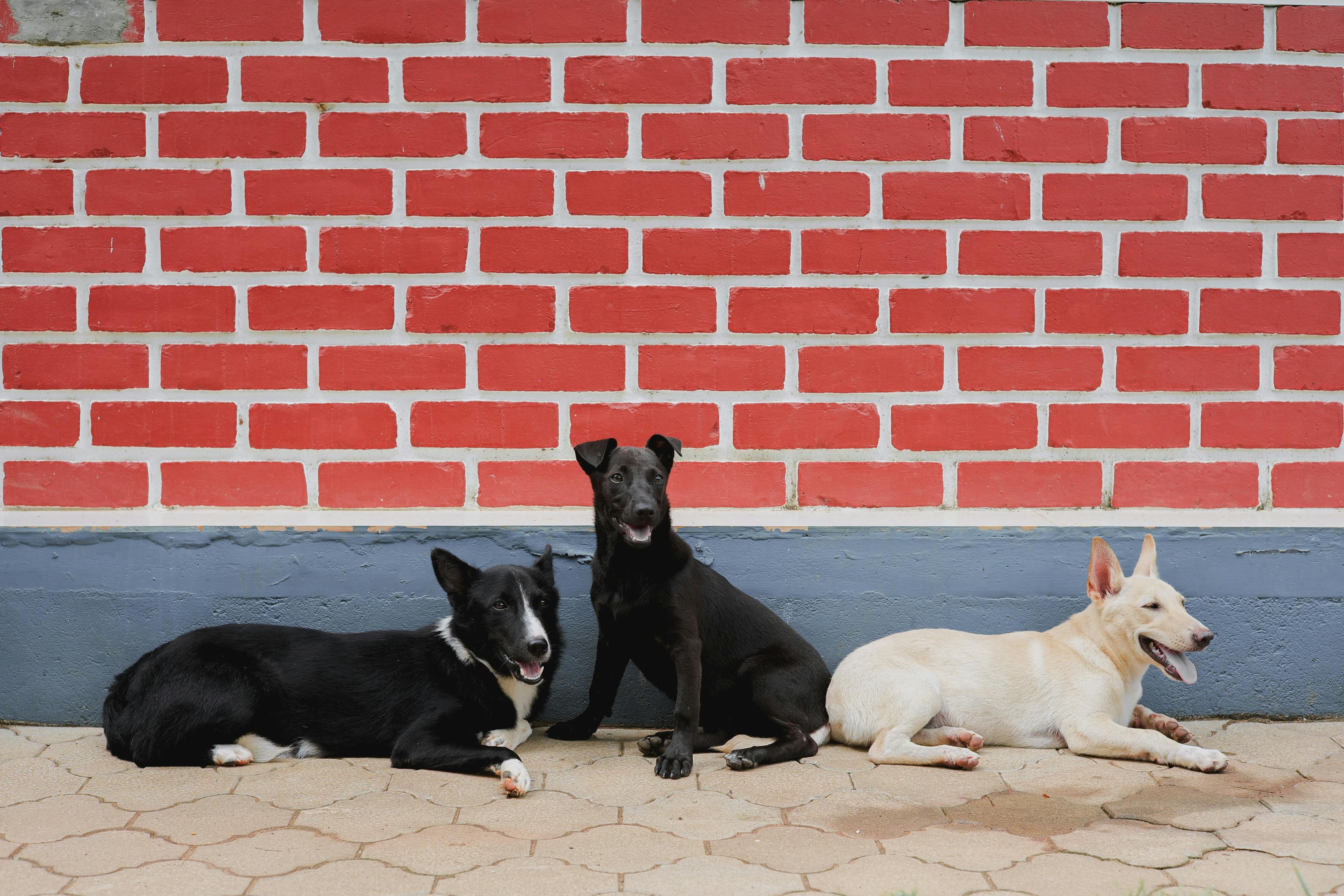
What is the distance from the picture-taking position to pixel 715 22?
4141mm

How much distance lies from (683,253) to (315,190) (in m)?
1.45

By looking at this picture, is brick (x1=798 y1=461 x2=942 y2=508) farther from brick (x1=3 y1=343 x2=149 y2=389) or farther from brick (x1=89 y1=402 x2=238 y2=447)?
brick (x1=3 y1=343 x2=149 y2=389)

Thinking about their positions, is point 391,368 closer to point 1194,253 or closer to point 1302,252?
point 1194,253

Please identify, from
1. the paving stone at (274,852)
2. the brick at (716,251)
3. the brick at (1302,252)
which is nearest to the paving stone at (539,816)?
the paving stone at (274,852)

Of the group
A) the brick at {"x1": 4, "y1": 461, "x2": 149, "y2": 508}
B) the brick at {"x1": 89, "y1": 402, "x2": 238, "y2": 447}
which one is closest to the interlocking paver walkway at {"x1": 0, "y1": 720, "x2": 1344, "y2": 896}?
the brick at {"x1": 4, "y1": 461, "x2": 149, "y2": 508}

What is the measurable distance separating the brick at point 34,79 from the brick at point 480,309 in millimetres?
1536

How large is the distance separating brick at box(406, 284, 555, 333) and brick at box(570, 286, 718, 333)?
0.12 metres

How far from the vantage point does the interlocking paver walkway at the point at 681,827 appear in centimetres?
257

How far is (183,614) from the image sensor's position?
411cm

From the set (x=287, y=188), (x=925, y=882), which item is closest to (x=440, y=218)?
(x=287, y=188)

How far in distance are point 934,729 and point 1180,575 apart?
1.23 metres

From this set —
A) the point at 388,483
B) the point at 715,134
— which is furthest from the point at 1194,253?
the point at 388,483

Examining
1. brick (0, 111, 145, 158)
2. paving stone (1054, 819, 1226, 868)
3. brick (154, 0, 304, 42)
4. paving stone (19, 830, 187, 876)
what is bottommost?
paving stone (19, 830, 187, 876)

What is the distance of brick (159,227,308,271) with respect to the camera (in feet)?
13.6
